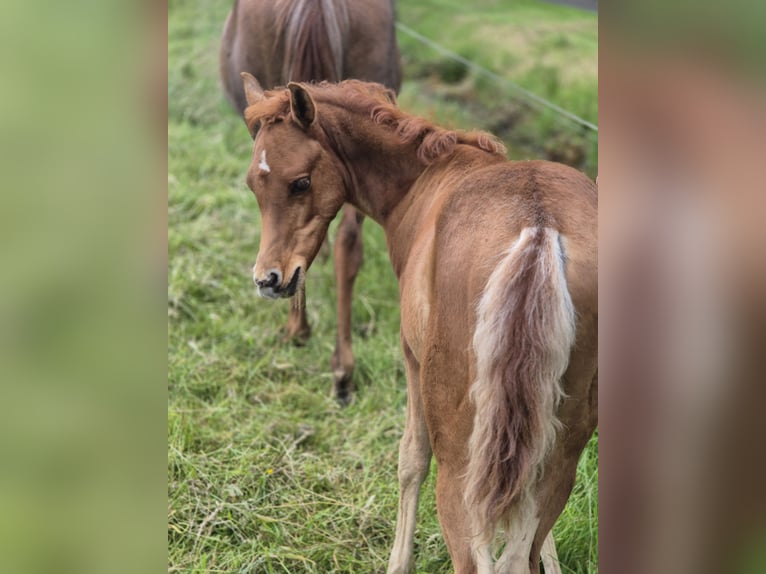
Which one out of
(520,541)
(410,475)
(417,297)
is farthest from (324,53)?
(520,541)

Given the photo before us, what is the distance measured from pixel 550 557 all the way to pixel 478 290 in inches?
46.0

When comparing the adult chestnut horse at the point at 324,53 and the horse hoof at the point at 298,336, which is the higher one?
the adult chestnut horse at the point at 324,53

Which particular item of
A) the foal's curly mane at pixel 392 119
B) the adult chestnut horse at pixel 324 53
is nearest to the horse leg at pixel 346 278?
the adult chestnut horse at pixel 324 53

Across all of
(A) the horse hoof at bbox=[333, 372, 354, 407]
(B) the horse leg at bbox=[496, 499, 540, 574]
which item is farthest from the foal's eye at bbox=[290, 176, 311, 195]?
(A) the horse hoof at bbox=[333, 372, 354, 407]

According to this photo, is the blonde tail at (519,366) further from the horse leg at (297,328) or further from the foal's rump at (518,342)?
the horse leg at (297,328)

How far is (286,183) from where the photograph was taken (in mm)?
2480

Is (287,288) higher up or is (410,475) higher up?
(287,288)

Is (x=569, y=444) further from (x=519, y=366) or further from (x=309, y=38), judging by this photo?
(x=309, y=38)

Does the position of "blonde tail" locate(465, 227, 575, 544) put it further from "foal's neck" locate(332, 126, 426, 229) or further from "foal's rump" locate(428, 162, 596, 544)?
"foal's neck" locate(332, 126, 426, 229)

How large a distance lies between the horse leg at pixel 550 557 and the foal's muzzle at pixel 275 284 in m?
1.16

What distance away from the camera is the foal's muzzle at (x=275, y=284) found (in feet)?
8.09
